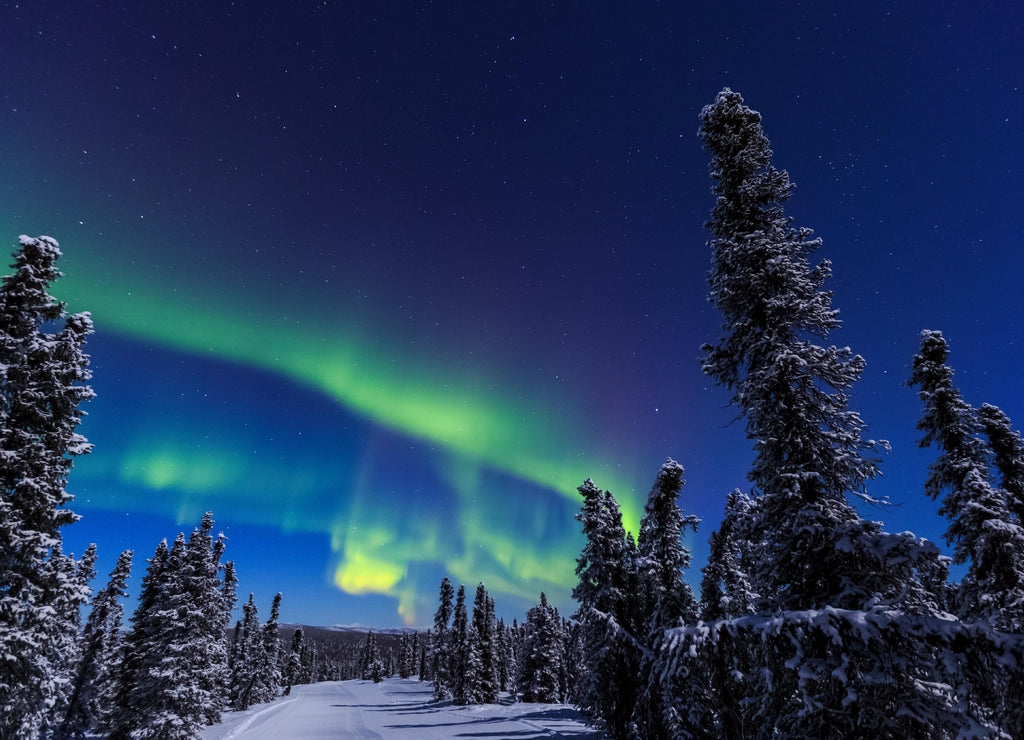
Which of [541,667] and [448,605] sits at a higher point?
[448,605]

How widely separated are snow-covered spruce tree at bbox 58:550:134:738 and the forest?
12.9m

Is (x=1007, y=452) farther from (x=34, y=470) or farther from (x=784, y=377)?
(x=34, y=470)

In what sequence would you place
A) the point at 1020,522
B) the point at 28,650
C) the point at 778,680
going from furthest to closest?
the point at 1020,522, the point at 28,650, the point at 778,680

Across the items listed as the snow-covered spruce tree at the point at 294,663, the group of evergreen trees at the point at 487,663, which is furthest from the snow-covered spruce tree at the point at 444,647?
the snow-covered spruce tree at the point at 294,663

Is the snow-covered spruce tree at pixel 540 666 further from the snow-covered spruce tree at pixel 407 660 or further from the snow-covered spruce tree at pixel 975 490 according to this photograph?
the snow-covered spruce tree at pixel 407 660

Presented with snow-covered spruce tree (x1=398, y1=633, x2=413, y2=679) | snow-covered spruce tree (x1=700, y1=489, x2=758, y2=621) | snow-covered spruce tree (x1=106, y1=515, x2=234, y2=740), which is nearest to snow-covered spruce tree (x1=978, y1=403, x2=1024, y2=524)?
snow-covered spruce tree (x1=700, y1=489, x2=758, y2=621)

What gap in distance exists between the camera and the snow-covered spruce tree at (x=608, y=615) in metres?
23.9

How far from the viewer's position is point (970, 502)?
631 inches

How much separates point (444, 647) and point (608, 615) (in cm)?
6654

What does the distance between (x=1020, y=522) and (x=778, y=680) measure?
52.2ft

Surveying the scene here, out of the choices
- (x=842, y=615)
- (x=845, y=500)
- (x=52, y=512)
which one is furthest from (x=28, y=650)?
(x=845, y=500)

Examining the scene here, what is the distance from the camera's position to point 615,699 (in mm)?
23938

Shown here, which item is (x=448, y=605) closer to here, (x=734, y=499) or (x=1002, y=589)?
(x=734, y=499)

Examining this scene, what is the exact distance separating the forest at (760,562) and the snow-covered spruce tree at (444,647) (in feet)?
168
